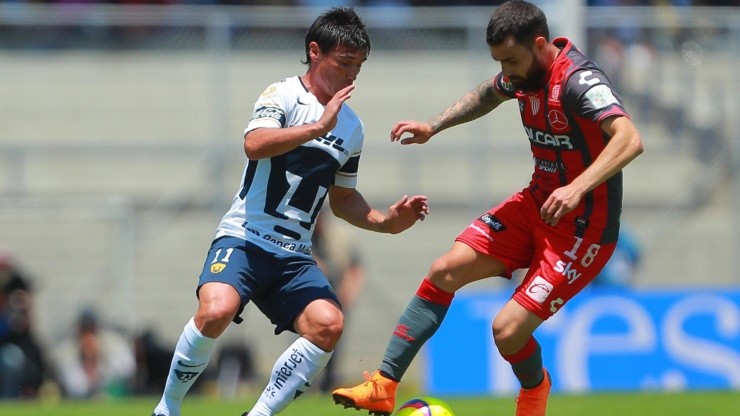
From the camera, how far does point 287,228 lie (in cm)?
680

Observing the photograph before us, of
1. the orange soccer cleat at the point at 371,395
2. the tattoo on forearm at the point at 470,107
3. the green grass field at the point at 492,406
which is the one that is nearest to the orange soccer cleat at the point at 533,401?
the orange soccer cleat at the point at 371,395

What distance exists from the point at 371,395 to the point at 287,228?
1056 millimetres

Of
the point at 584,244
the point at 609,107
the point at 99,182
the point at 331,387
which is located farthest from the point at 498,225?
the point at 99,182

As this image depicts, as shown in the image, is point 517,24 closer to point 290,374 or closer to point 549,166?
point 549,166

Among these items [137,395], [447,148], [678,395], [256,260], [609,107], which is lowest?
[137,395]

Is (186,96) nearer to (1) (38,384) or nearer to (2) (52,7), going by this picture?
(2) (52,7)

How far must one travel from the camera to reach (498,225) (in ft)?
23.5

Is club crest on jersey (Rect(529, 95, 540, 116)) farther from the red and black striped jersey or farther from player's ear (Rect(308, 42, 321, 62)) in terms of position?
player's ear (Rect(308, 42, 321, 62))

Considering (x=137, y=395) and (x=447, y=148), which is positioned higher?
(x=447, y=148)

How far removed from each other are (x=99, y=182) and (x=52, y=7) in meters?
3.21

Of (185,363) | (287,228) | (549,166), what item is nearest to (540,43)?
(549,166)

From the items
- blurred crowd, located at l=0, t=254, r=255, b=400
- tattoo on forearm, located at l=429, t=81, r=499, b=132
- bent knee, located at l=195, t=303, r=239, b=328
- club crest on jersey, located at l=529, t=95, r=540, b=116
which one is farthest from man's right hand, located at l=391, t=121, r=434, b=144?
blurred crowd, located at l=0, t=254, r=255, b=400

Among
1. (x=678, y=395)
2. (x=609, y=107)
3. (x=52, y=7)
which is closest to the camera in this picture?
(x=609, y=107)

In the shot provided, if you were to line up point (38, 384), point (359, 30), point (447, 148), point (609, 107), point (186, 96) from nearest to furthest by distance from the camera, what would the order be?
point (609, 107) → point (359, 30) → point (38, 384) → point (447, 148) → point (186, 96)
